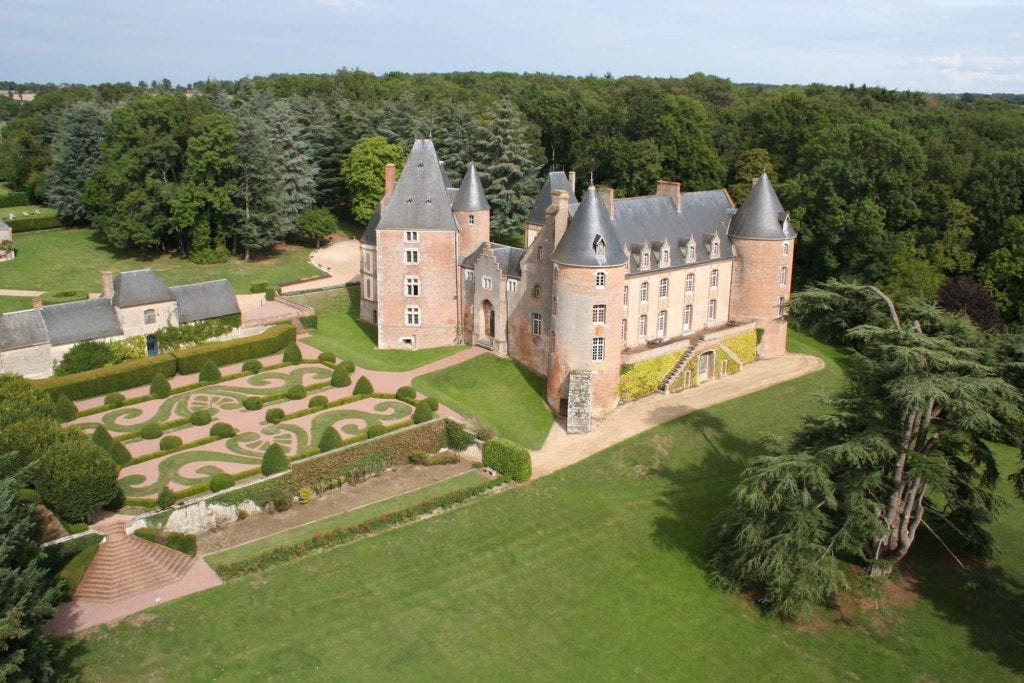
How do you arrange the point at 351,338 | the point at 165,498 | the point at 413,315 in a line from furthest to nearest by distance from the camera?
the point at 351,338 < the point at 413,315 < the point at 165,498

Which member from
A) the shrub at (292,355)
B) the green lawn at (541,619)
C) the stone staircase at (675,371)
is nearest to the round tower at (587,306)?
the stone staircase at (675,371)

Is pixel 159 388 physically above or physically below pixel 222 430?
above

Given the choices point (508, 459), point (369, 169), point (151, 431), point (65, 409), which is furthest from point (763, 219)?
point (65, 409)

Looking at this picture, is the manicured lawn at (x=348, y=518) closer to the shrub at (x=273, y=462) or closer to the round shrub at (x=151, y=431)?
the shrub at (x=273, y=462)

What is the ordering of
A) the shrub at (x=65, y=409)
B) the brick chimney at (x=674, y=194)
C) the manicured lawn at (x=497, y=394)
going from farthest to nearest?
the brick chimney at (x=674, y=194) → the manicured lawn at (x=497, y=394) → the shrub at (x=65, y=409)

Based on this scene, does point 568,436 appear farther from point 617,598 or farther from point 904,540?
point 904,540

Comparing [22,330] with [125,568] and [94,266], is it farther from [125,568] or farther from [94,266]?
[94,266]
